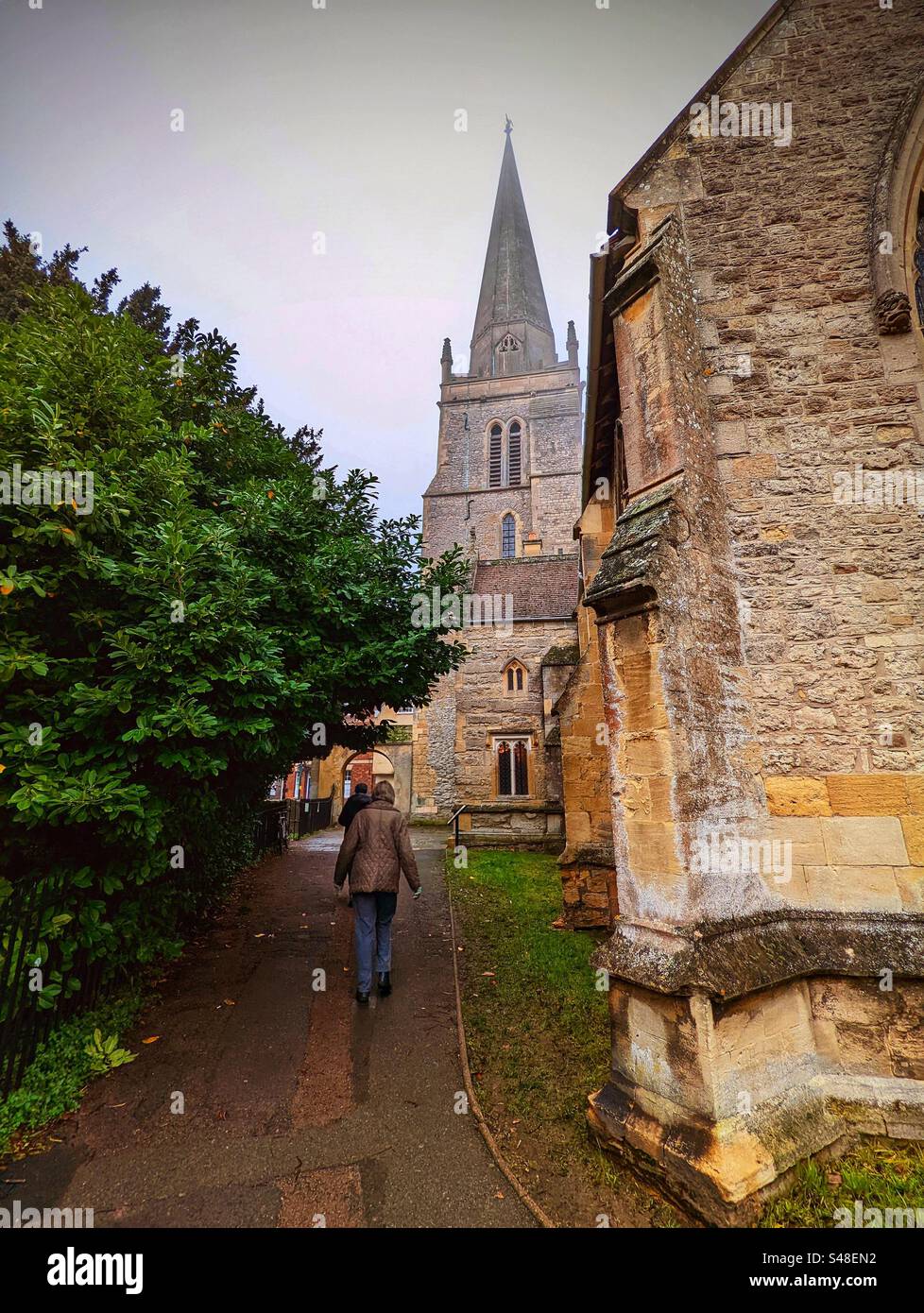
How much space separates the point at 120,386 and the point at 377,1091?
5594 mm

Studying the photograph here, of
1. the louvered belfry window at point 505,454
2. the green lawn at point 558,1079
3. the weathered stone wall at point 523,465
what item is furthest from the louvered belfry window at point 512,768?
the louvered belfry window at point 505,454

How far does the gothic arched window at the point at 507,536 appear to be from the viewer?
32438mm

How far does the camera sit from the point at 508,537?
32750mm

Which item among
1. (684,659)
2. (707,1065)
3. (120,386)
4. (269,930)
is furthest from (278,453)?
(707,1065)

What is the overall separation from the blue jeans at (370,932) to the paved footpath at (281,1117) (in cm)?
28

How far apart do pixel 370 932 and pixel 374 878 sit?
0.55 meters

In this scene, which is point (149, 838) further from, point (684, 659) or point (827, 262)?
point (827, 262)

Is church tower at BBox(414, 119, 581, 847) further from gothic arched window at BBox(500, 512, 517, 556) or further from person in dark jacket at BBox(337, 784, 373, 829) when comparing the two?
person in dark jacket at BBox(337, 784, 373, 829)

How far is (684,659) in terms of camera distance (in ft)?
10.8

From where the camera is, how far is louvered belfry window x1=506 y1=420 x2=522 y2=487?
113ft

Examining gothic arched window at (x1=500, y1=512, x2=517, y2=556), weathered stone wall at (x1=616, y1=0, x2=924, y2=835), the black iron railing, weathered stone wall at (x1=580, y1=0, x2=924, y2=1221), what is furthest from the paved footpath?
gothic arched window at (x1=500, y1=512, x2=517, y2=556)

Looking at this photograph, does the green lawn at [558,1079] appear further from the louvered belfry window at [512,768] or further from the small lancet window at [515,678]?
the small lancet window at [515,678]

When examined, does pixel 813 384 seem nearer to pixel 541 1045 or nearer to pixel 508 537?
pixel 541 1045

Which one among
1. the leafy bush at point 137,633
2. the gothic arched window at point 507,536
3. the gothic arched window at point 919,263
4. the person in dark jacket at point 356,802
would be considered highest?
the gothic arched window at point 507,536
